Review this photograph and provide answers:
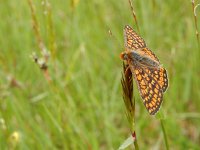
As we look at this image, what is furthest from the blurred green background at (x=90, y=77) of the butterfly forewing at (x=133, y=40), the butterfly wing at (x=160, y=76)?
the butterfly wing at (x=160, y=76)

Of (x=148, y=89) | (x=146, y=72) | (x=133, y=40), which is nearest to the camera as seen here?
(x=148, y=89)

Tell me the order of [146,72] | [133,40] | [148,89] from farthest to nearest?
[133,40]
[146,72]
[148,89]

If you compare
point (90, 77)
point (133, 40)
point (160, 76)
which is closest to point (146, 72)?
point (160, 76)

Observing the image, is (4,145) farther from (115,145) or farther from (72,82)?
(72,82)

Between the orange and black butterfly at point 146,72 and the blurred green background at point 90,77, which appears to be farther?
the blurred green background at point 90,77

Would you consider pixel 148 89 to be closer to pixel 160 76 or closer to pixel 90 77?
pixel 160 76

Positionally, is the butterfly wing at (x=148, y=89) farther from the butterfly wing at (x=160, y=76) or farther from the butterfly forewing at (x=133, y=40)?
the butterfly forewing at (x=133, y=40)
